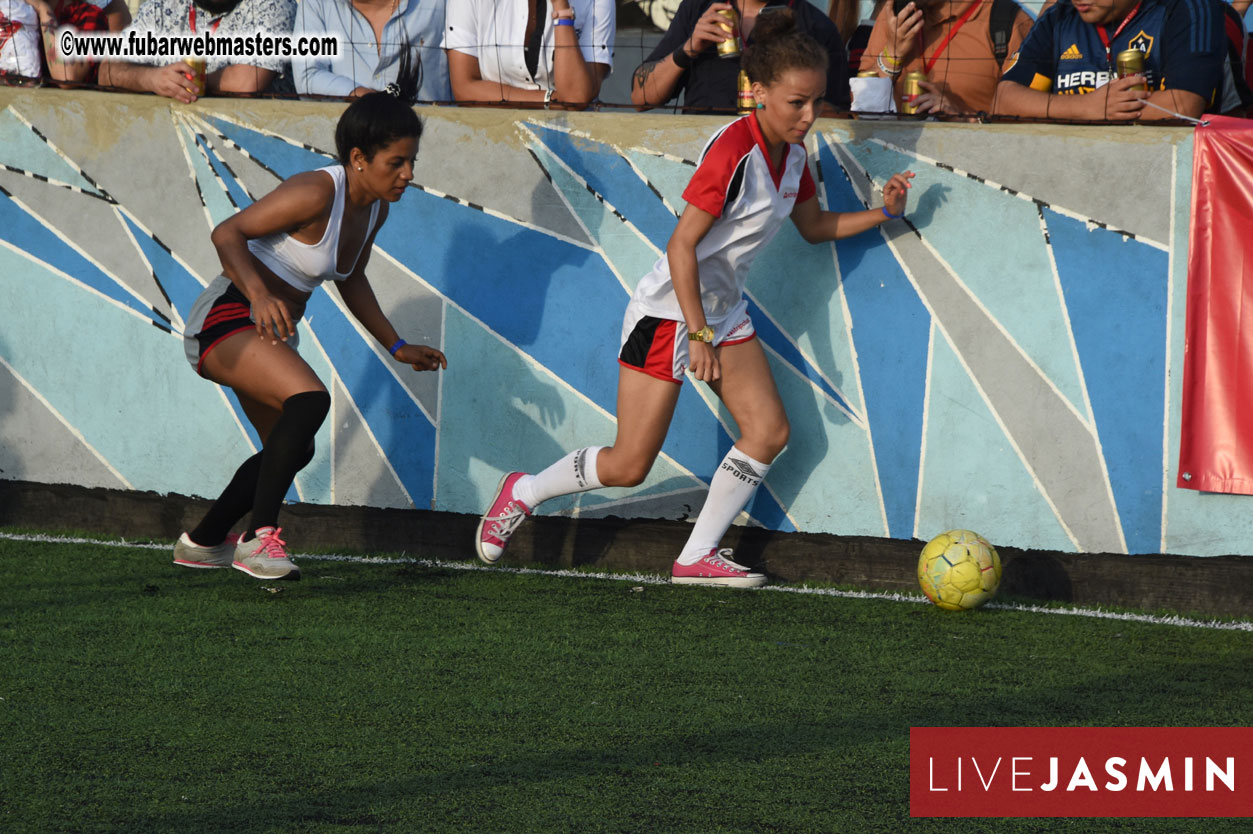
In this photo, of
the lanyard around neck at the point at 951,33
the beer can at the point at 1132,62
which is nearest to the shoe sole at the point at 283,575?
the lanyard around neck at the point at 951,33

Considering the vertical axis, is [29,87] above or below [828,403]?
above

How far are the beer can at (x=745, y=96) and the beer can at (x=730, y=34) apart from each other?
0.33ft

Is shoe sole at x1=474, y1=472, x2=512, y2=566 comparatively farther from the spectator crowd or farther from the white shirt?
the white shirt

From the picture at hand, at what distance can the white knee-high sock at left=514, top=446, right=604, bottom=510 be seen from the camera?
5.92 m

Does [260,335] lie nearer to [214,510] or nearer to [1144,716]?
[214,510]

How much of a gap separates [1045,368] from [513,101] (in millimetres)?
2632

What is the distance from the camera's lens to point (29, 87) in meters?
7.14

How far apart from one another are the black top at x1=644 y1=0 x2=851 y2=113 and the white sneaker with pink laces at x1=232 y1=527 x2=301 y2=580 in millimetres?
2568

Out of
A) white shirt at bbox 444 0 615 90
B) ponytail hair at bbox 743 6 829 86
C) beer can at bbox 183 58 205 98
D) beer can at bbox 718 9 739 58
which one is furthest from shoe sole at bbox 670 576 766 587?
beer can at bbox 183 58 205 98

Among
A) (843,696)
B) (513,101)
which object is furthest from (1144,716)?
(513,101)

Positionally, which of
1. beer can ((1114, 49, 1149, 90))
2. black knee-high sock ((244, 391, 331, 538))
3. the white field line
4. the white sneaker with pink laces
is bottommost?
the white field line

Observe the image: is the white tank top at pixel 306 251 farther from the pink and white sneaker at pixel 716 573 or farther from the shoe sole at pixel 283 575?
the pink and white sneaker at pixel 716 573

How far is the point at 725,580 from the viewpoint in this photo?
5.95 metres

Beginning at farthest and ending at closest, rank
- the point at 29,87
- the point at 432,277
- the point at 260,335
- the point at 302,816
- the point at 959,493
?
the point at 29,87, the point at 432,277, the point at 959,493, the point at 260,335, the point at 302,816
